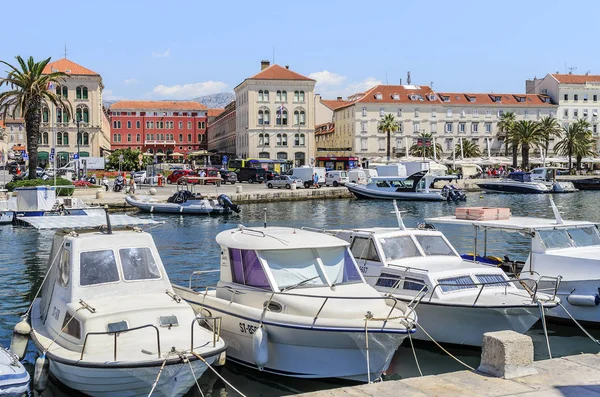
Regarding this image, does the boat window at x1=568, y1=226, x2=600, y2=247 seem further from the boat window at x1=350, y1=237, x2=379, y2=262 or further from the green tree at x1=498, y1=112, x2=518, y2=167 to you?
the green tree at x1=498, y1=112, x2=518, y2=167

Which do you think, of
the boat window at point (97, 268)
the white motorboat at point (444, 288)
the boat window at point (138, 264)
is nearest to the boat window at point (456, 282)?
the white motorboat at point (444, 288)

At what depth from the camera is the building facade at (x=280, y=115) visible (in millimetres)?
106812

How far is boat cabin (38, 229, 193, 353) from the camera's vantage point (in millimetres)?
12375

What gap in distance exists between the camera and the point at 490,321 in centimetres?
1523

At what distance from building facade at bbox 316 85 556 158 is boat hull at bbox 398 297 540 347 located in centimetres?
9807

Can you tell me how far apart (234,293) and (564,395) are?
6923mm

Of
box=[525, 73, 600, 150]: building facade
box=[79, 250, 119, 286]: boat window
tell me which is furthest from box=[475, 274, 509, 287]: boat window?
box=[525, 73, 600, 150]: building facade

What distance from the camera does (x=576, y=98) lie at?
121m

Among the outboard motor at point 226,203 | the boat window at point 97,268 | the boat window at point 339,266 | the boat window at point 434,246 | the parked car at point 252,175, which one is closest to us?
the boat window at point 97,268

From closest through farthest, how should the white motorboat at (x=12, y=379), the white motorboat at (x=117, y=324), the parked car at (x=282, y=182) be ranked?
1. the white motorboat at (x=12, y=379)
2. the white motorboat at (x=117, y=324)
3. the parked car at (x=282, y=182)

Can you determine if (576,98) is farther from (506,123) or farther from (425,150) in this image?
(425,150)

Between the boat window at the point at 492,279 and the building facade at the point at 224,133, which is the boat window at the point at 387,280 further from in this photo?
the building facade at the point at 224,133

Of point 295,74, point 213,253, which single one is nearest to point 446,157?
point 295,74

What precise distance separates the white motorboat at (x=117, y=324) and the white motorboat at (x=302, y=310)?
0.82 m
